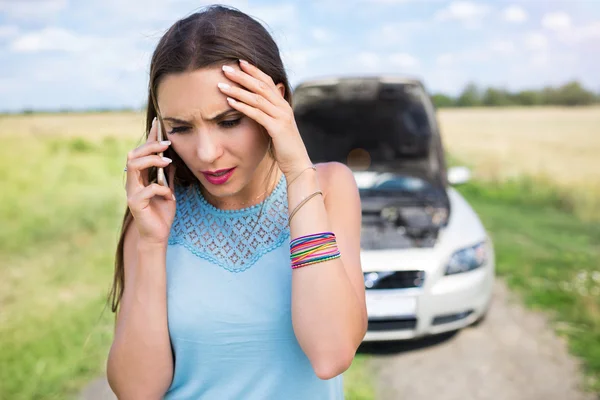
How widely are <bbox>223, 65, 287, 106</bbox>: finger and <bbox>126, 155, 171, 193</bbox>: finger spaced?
0.90 ft

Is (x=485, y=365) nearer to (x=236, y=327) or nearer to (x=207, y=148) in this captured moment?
(x=236, y=327)

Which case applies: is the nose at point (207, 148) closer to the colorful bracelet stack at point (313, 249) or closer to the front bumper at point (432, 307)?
the colorful bracelet stack at point (313, 249)

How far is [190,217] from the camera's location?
1.46 meters

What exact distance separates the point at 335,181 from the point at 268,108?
0.99ft

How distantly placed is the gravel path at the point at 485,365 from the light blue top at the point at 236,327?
→ 2.23 metres

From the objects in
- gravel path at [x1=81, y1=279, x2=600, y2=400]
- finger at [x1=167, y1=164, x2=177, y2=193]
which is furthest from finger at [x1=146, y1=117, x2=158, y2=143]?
gravel path at [x1=81, y1=279, x2=600, y2=400]

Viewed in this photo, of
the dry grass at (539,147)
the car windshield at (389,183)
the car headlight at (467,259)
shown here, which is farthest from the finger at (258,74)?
the dry grass at (539,147)

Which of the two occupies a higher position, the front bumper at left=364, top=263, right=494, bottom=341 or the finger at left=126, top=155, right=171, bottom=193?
the finger at left=126, top=155, right=171, bottom=193

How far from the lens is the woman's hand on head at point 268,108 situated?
1231 mm

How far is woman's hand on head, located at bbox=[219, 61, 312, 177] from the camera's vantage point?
Answer: 4.04 feet

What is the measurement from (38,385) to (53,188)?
26.9 ft

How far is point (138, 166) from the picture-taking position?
4.38 feet

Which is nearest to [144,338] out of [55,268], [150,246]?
[150,246]

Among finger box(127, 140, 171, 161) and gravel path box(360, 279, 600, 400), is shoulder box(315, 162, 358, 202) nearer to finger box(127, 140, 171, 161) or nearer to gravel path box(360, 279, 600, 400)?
finger box(127, 140, 171, 161)
